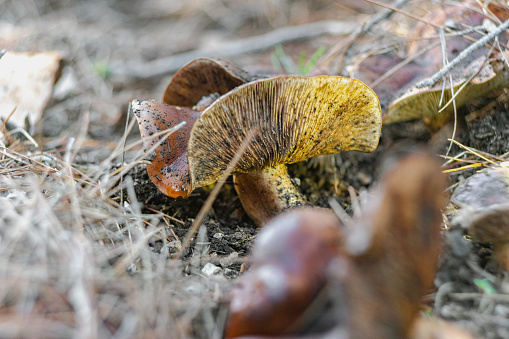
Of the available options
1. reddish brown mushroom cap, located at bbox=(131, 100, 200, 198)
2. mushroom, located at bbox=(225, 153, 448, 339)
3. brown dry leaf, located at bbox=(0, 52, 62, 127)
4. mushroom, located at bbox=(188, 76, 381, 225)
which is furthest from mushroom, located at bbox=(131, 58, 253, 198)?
brown dry leaf, located at bbox=(0, 52, 62, 127)

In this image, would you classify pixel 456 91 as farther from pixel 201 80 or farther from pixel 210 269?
pixel 210 269

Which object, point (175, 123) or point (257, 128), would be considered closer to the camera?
point (257, 128)

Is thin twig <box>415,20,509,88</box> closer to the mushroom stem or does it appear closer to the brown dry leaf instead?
the mushroom stem

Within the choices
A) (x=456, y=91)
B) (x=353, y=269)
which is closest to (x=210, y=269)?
(x=353, y=269)

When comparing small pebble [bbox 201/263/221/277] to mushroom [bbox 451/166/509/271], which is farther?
small pebble [bbox 201/263/221/277]

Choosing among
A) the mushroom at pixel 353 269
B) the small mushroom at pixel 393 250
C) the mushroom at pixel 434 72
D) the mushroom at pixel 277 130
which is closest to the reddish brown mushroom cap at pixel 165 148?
the mushroom at pixel 277 130

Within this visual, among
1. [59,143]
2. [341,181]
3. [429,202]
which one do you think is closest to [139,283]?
[429,202]

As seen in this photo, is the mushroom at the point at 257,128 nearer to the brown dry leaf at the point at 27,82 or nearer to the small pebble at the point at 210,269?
the small pebble at the point at 210,269
